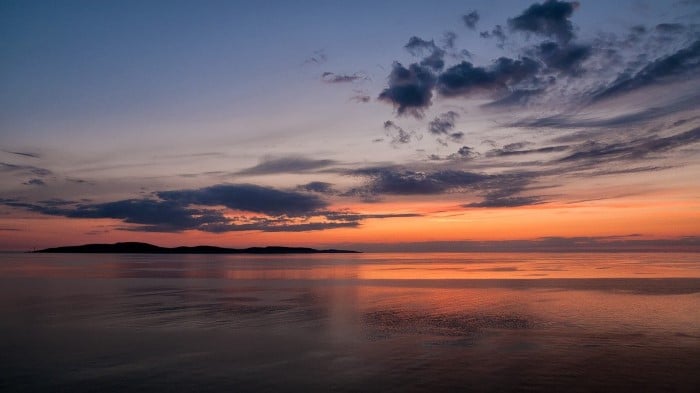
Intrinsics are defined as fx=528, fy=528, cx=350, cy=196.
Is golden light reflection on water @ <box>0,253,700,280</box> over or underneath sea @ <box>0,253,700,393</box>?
over

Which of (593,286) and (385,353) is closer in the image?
(385,353)

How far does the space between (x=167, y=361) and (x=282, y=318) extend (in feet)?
27.0

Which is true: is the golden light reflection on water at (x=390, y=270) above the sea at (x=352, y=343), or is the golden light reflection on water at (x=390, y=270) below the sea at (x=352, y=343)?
above

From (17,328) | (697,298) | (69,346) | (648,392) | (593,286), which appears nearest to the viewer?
(648,392)

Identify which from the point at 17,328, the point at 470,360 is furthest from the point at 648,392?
the point at 17,328

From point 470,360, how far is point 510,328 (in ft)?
19.2

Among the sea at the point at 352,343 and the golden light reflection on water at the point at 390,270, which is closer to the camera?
the sea at the point at 352,343

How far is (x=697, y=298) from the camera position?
94.9ft

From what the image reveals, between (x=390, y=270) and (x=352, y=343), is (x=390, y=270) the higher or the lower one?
the higher one

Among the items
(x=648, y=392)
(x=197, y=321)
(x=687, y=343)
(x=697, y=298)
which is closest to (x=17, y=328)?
(x=197, y=321)

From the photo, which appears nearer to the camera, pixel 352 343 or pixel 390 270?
pixel 352 343

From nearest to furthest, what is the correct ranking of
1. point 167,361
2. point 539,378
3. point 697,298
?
point 539,378 < point 167,361 < point 697,298

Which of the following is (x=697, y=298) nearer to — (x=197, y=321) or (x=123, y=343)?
(x=197, y=321)

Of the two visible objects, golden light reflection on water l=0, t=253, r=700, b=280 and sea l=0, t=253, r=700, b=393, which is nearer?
sea l=0, t=253, r=700, b=393
